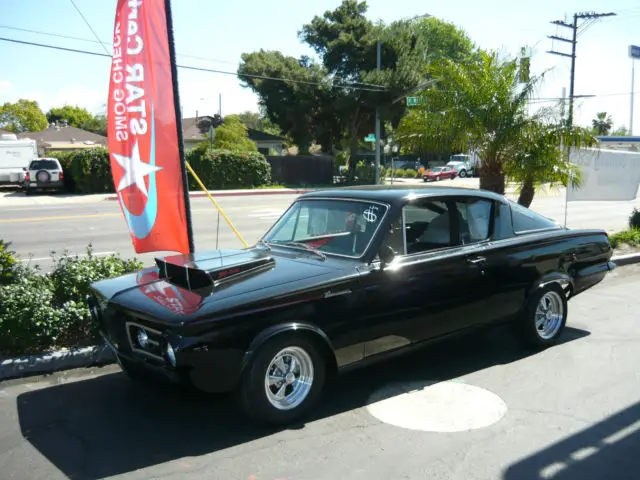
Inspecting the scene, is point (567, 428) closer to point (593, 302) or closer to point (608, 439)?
point (608, 439)

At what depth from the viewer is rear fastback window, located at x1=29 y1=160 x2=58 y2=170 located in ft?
89.0

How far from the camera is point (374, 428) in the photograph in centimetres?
405

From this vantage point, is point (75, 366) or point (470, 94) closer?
point (75, 366)

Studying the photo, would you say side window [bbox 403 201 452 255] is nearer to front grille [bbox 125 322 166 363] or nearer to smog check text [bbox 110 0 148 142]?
front grille [bbox 125 322 166 363]

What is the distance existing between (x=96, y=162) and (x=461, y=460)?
2767 centimetres

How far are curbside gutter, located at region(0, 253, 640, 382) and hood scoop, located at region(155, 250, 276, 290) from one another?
4.10ft

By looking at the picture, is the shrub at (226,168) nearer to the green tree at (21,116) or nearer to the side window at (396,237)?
the side window at (396,237)

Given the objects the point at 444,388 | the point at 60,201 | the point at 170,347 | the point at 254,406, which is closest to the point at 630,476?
the point at 444,388

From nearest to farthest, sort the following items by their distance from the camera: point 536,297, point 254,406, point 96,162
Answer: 1. point 254,406
2. point 536,297
3. point 96,162

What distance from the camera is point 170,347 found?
363 cm

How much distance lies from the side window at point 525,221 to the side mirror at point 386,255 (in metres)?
1.67

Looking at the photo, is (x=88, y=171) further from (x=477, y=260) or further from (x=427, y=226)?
(x=477, y=260)

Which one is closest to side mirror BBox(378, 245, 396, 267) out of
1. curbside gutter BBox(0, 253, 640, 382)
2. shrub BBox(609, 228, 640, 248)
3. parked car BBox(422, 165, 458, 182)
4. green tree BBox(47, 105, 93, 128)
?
curbside gutter BBox(0, 253, 640, 382)

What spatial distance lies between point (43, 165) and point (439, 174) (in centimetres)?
2960
